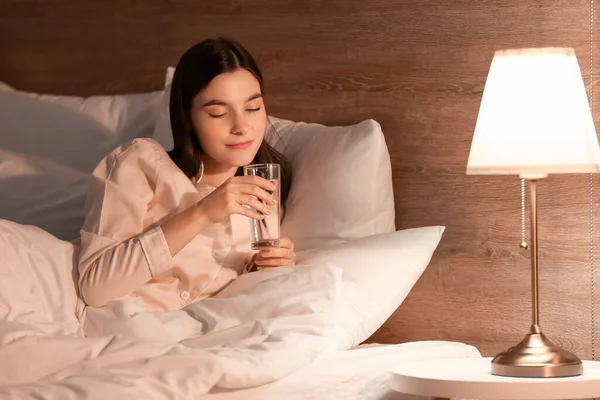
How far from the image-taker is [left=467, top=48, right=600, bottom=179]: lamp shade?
1.85 metres

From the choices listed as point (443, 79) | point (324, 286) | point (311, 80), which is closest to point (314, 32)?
point (311, 80)

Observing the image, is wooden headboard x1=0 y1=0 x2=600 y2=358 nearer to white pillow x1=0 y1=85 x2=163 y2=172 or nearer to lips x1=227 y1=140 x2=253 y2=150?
white pillow x1=0 y1=85 x2=163 y2=172

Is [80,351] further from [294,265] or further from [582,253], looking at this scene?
[582,253]

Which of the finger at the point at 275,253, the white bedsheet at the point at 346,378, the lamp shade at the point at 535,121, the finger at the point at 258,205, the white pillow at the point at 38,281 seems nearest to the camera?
the white bedsheet at the point at 346,378

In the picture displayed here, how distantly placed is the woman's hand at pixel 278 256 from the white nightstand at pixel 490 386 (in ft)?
1.45

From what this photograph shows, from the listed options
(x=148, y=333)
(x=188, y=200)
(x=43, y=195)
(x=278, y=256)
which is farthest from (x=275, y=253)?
(x=43, y=195)

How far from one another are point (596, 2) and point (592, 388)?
3.10 ft

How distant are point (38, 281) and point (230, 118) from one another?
53 centimetres

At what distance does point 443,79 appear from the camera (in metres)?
2.52

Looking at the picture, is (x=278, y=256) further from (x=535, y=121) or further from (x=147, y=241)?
(x=535, y=121)

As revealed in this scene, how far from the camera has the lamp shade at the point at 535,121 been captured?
1.85 m

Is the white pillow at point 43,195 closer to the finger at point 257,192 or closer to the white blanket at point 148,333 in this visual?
the white blanket at point 148,333

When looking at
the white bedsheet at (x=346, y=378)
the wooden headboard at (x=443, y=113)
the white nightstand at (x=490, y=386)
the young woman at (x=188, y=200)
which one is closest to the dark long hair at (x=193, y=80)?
the young woman at (x=188, y=200)

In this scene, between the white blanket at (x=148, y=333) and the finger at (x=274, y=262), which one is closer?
the white blanket at (x=148, y=333)
